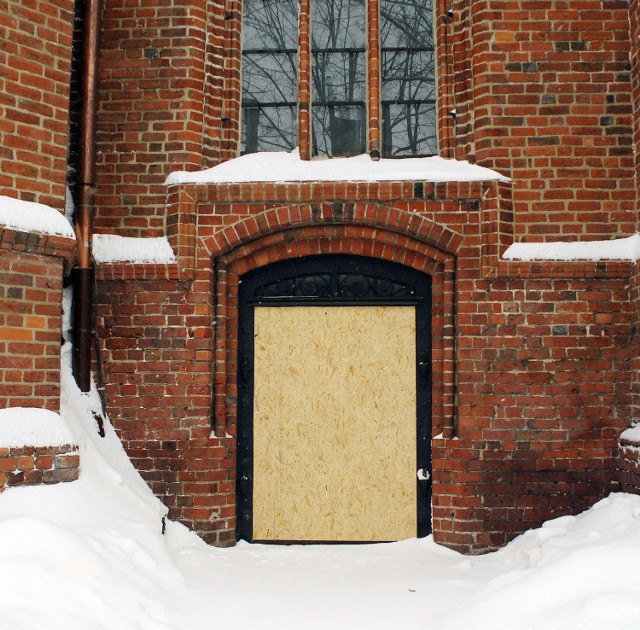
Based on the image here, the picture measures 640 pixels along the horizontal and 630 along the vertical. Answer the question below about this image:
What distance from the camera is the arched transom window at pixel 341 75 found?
5871mm

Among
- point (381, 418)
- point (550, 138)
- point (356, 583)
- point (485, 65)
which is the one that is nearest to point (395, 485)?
point (381, 418)

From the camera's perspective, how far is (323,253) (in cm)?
565

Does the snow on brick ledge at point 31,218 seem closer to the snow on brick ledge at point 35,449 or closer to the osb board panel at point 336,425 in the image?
the snow on brick ledge at point 35,449

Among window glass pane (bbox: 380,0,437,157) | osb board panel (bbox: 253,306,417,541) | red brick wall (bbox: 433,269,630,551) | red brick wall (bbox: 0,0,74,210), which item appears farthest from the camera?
window glass pane (bbox: 380,0,437,157)

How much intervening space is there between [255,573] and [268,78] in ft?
13.0

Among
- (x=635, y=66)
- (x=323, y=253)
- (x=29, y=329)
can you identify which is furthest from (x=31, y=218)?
(x=635, y=66)

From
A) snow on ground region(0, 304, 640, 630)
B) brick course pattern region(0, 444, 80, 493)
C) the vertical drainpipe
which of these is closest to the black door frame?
snow on ground region(0, 304, 640, 630)

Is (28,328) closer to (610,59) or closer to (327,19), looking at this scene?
(327,19)

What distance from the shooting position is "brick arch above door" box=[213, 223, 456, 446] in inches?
216

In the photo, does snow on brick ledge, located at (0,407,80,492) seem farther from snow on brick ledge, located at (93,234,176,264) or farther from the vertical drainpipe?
snow on brick ledge, located at (93,234,176,264)

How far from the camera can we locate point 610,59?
5.48m

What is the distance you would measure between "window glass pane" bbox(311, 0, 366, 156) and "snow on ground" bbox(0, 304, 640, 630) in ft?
9.00

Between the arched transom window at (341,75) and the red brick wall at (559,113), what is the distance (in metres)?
0.58

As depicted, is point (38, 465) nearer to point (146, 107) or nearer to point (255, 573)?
point (255, 573)
